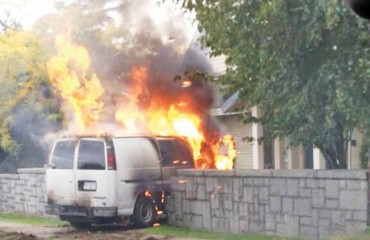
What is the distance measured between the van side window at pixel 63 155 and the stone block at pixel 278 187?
14.2ft

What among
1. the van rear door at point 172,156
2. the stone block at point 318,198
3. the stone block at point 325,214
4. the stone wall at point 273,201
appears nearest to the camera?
the stone wall at point 273,201

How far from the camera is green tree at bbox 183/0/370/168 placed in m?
8.90

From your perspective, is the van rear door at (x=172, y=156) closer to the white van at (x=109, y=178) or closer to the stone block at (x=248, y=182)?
the white van at (x=109, y=178)

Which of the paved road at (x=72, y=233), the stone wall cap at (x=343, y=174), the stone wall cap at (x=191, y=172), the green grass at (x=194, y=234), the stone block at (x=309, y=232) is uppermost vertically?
the stone wall cap at (x=191, y=172)

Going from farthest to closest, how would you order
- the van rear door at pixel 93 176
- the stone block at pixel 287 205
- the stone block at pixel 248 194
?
the van rear door at pixel 93 176 → the stone block at pixel 248 194 → the stone block at pixel 287 205

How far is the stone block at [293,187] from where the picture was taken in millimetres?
10582

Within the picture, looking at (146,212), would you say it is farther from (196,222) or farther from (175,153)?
(175,153)

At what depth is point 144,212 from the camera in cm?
1330

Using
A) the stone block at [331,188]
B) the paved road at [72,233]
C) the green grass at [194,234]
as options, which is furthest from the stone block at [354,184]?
the paved road at [72,233]

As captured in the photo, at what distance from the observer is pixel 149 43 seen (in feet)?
51.2

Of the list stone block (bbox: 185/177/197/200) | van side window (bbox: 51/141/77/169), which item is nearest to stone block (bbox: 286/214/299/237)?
stone block (bbox: 185/177/197/200)

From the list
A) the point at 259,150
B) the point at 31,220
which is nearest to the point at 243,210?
the point at 259,150

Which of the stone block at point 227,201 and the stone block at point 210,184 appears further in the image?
the stone block at point 210,184

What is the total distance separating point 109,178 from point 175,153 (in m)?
1.82
